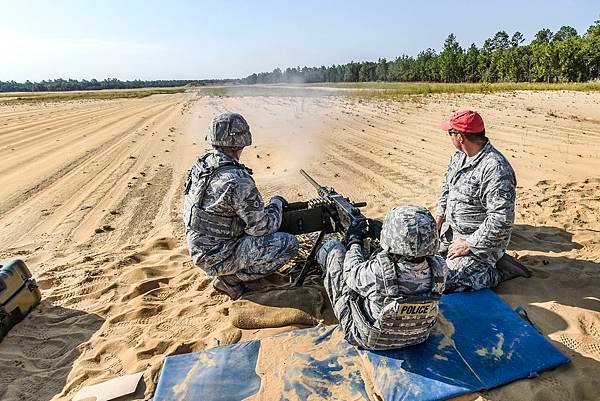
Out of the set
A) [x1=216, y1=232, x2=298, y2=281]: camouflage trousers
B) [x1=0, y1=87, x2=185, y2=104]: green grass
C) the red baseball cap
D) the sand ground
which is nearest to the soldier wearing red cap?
the red baseball cap

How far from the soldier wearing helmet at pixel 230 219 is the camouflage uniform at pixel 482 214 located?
5.65 ft

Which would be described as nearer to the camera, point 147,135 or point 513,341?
point 513,341

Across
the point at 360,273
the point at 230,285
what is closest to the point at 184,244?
the point at 230,285

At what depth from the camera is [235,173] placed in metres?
3.92

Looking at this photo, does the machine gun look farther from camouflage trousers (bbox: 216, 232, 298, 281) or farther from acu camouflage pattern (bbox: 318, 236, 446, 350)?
acu camouflage pattern (bbox: 318, 236, 446, 350)

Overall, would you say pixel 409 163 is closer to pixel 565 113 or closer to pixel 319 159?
pixel 319 159

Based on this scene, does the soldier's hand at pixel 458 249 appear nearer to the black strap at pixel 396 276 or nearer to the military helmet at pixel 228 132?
the black strap at pixel 396 276

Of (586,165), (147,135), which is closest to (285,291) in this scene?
(586,165)

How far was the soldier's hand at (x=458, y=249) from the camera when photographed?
409 centimetres

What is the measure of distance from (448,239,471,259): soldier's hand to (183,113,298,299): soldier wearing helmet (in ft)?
5.14

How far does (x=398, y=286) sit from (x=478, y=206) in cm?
182

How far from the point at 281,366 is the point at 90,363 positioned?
1.66 metres

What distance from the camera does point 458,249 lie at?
13.6 feet

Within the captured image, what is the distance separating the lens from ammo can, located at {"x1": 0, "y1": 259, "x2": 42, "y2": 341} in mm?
3908
